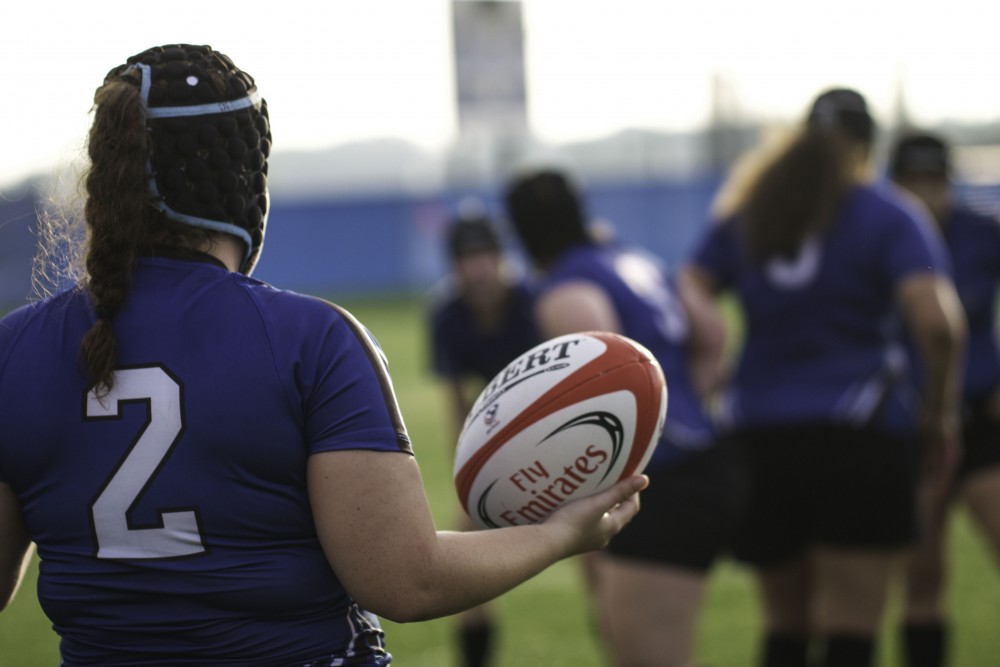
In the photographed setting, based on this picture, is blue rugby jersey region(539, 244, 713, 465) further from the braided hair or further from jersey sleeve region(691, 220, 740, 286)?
the braided hair

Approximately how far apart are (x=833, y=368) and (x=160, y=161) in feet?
8.40

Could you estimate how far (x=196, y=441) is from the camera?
69.1 inches

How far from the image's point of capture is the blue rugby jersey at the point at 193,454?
5.75 feet

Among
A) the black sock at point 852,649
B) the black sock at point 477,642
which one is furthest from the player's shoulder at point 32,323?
the black sock at point 477,642

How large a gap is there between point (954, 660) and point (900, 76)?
2756cm

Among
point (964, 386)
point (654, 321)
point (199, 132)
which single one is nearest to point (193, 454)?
point (199, 132)

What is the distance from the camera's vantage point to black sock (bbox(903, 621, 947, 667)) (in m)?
4.61

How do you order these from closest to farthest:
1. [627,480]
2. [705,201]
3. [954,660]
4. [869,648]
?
[627,480] → [869,648] → [954,660] → [705,201]

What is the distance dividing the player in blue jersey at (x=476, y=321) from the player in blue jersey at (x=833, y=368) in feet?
4.91

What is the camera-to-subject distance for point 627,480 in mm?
2146

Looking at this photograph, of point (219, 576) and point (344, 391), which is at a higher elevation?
point (344, 391)

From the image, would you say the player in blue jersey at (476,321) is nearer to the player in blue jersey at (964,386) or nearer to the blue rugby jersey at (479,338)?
Result: the blue rugby jersey at (479,338)

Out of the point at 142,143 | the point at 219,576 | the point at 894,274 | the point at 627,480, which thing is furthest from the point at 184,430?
the point at 894,274

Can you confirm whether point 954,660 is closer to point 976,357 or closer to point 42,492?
point 976,357
